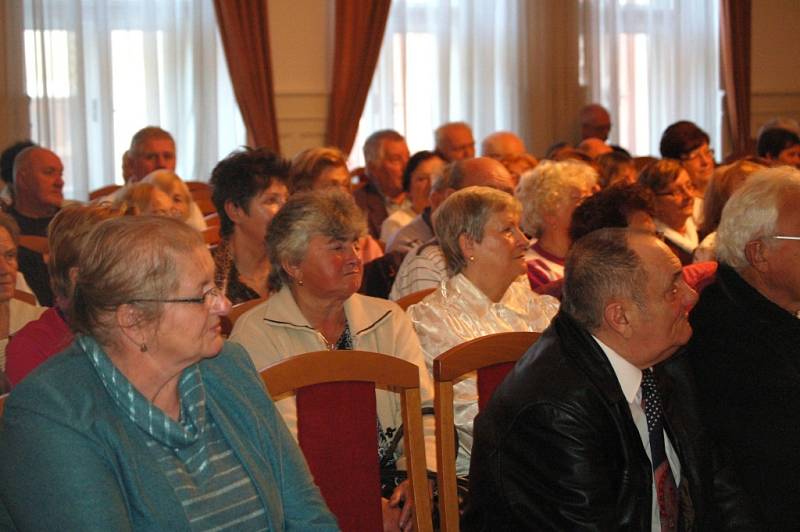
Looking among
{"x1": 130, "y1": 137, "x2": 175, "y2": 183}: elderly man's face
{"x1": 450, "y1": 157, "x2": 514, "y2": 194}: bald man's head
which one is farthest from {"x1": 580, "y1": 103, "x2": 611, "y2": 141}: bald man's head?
{"x1": 450, "y1": 157, "x2": 514, "y2": 194}: bald man's head

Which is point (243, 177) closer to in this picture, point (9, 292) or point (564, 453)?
point (9, 292)

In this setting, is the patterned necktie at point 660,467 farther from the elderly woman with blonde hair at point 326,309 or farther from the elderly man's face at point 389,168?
the elderly man's face at point 389,168

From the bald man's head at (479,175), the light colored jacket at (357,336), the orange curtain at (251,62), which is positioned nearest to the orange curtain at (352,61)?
the orange curtain at (251,62)

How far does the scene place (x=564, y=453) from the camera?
2186 mm

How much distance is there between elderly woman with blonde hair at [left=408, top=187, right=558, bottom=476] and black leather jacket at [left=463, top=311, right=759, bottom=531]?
0.89m

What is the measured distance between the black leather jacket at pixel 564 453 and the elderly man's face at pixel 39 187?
4.22 meters

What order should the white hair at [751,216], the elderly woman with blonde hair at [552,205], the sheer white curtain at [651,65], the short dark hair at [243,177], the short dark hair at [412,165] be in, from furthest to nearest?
the sheer white curtain at [651,65], the short dark hair at [412,165], the elderly woman with blonde hair at [552,205], the short dark hair at [243,177], the white hair at [751,216]

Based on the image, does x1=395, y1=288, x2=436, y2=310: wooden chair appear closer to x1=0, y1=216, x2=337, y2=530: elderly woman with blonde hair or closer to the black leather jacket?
the black leather jacket

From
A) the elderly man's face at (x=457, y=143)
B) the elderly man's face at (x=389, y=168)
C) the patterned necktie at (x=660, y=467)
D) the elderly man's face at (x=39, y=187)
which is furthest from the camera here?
the elderly man's face at (x=457, y=143)

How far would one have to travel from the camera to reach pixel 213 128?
8359 millimetres

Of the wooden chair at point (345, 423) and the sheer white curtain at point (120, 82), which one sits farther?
the sheer white curtain at point (120, 82)

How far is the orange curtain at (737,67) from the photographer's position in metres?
9.92

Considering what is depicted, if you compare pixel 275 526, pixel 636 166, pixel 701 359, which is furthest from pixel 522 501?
pixel 636 166

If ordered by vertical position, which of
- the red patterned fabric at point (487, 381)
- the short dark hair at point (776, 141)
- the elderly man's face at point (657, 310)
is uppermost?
the short dark hair at point (776, 141)
